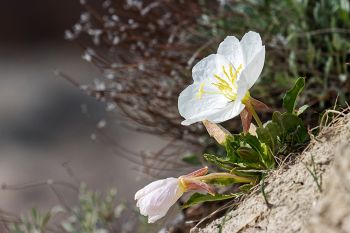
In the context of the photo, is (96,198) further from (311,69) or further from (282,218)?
(282,218)

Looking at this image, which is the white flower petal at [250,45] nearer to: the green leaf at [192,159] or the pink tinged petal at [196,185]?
the pink tinged petal at [196,185]

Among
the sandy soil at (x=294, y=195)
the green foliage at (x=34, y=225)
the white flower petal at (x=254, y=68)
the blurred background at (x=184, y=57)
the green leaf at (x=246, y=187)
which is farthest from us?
the blurred background at (x=184, y=57)

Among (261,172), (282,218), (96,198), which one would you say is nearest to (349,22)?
(96,198)

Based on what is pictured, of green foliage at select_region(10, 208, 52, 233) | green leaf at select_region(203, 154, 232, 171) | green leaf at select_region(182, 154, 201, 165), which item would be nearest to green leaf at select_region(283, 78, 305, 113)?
green leaf at select_region(203, 154, 232, 171)

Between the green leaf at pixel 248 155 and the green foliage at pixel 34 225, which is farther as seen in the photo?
the green foliage at pixel 34 225

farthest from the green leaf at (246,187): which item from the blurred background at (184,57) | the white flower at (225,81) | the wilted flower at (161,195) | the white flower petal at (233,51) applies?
the blurred background at (184,57)

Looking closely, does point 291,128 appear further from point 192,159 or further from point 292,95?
point 192,159

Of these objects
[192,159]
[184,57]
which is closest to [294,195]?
[192,159]
